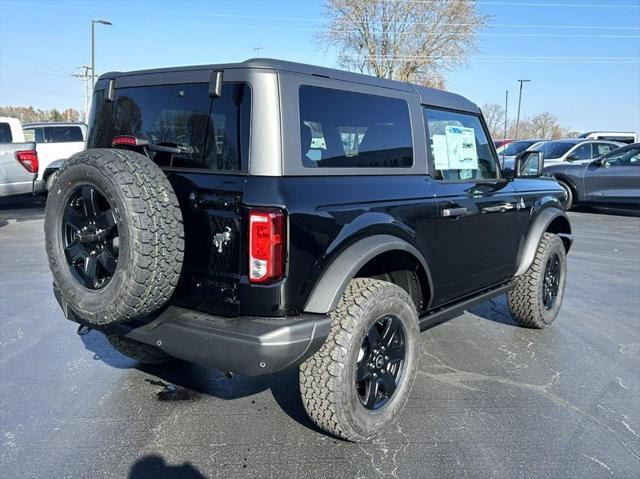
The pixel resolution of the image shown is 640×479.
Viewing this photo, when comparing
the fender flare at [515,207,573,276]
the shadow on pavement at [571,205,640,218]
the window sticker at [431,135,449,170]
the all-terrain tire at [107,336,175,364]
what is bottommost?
the all-terrain tire at [107,336,175,364]

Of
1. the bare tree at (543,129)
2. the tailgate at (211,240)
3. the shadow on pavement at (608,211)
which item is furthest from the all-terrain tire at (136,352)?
the bare tree at (543,129)

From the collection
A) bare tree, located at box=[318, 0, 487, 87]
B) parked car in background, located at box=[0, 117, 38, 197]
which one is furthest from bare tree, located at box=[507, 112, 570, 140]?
parked car in background, located at box=[0, 117, 38, 197]

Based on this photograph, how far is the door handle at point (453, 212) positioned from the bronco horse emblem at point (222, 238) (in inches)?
60.6

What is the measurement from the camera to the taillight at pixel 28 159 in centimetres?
1079

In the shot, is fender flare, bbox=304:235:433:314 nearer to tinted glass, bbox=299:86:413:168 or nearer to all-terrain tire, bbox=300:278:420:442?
all-terrain tire, bbox=300:278:420:442

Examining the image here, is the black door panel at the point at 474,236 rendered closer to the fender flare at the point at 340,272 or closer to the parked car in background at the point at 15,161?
the fender flare at the point at 340,272

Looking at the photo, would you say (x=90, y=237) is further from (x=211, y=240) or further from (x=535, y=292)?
(x=535, y=292)

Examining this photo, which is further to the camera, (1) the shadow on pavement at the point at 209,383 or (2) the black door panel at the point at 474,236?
(2) the black door panel at the point at 474,236

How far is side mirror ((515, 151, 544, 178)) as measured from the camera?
15.3ft

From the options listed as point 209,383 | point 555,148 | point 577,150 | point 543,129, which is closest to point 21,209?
point 209,383

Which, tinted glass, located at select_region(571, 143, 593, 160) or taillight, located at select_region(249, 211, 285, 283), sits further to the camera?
tinted glass, located at select_region(571, 143, 593, 160)

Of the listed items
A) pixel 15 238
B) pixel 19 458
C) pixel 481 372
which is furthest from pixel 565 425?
pixel 15 238

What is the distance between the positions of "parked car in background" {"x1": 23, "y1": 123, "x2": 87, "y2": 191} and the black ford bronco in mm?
10280

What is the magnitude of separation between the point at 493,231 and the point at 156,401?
2.64 meters
